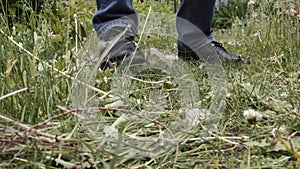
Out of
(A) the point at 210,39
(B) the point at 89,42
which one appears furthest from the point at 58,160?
(A) the point at 210,39

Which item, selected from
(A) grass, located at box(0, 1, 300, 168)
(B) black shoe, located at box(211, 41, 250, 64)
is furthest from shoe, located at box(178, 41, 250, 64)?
(A) grass, located at box(0, 1, 300, 168)

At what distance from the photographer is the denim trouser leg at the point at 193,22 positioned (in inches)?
85.7

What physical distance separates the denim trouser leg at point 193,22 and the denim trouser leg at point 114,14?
1.19 feet

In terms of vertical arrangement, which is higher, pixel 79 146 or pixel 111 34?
pixel 111 34

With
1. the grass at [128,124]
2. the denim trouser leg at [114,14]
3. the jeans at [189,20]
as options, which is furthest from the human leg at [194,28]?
the grass at [128,124]

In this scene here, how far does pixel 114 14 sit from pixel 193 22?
0.50 meters

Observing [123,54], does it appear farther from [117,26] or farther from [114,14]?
[114,14]

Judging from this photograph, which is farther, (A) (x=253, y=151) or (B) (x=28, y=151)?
(A) (x=253, y=151)

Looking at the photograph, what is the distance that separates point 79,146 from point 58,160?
63mm

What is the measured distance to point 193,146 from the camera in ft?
3.28

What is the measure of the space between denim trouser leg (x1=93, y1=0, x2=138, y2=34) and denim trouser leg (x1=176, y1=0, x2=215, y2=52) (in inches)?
14.3

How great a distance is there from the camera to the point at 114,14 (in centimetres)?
191

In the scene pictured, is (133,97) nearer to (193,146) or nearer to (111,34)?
(193,146)

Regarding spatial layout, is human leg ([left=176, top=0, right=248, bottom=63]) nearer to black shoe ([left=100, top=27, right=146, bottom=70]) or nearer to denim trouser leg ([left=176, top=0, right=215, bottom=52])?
denim trouser leg ([left=176, top=0, right=215, bottom=52])
